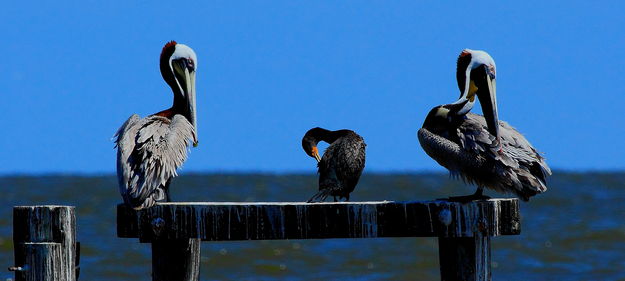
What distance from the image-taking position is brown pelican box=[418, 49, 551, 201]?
6000mm

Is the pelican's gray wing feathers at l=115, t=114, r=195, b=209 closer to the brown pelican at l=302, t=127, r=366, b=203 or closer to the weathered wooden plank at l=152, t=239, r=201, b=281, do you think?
the weathered wooden plank at l=152, t=239, r=201, b=281

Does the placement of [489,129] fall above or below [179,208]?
above

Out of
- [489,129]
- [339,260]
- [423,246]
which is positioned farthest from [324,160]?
[423,246]

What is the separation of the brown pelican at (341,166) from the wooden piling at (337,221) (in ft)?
5.36

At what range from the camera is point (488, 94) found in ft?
20.8

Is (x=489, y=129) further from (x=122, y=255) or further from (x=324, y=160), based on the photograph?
(x=122, y=255)

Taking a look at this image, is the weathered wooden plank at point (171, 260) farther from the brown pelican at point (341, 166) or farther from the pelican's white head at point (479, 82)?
the pelican's white head at point (479, 82)

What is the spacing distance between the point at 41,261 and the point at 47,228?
16 centimetres

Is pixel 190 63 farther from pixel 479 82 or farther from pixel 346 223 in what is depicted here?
pixel 346 223

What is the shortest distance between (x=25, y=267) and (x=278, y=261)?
1164 cm

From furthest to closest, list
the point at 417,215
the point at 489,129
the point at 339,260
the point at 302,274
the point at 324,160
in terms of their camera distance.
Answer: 1. the point at 339,260
2. the point at 302,274
3. the point at 324,160
4. the point at 489,129
5. the point at 417,215

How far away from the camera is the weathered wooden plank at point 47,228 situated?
5488 millimetres

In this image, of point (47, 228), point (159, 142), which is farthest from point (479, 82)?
point (47, 228)

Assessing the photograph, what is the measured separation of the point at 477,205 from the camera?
520 centimetres
